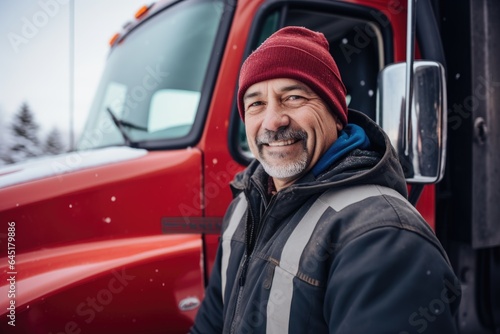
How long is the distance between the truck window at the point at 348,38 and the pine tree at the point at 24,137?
23.8 ft

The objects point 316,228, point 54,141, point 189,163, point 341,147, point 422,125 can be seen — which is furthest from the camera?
point 54,141

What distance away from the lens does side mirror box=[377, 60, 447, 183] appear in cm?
145

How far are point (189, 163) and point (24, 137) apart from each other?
9.02 m

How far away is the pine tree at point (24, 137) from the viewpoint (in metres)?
8.10

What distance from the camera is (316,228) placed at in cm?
98

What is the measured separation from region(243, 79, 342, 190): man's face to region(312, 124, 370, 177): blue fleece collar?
0.14 ft

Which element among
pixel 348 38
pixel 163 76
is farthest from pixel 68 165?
pixel 348 38

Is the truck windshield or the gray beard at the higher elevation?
the truck windshield

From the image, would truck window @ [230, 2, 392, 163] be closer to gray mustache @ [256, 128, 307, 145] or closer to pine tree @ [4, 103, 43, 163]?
gray mustache @ [256, 128, 307, 145]

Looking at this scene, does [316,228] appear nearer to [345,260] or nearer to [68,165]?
[345,260]

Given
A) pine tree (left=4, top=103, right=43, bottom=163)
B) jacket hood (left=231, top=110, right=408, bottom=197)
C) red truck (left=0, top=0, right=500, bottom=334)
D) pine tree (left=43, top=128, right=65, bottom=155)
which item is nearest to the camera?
jacket hood (left=231, top=110, right=408, bottom=197)

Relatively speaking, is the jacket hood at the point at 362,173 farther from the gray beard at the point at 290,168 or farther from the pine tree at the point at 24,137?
the pine tree at the point at 24,137

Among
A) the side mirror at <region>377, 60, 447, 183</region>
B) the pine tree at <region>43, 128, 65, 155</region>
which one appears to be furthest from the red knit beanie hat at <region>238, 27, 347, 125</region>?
the pine tree at <region>43, 128, 65, 155</region>

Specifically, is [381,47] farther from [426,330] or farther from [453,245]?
[426,330]
